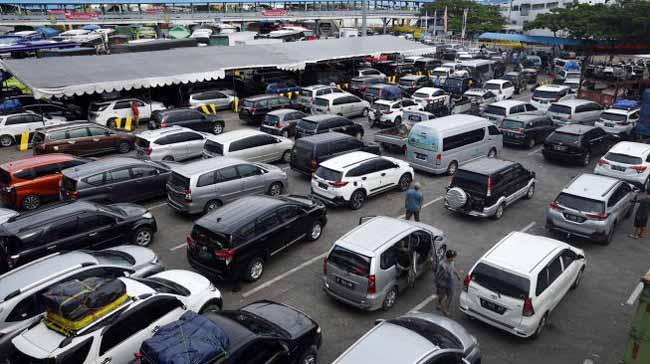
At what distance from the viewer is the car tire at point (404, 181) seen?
16.2 meters

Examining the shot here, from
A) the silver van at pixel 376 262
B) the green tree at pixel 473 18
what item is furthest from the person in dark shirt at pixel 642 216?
the green tree at pixel 473 18

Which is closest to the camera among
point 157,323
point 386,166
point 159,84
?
point 157,323

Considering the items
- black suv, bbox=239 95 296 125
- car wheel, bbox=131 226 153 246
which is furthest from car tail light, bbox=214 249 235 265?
black suv, bbox=239 95 296 125

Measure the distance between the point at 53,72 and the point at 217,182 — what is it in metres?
14.2

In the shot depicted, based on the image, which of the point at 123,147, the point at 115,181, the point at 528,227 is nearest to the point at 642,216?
the point at 528,227

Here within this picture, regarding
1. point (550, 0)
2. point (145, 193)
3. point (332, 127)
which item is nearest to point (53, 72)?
point (145, 193)

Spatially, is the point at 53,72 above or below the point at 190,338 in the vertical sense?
above

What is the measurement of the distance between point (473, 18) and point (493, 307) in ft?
244

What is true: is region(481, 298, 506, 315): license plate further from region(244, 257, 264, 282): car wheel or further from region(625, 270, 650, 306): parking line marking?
region(244, 257, 264, 282): car wheel

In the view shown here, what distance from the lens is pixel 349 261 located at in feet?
31.2

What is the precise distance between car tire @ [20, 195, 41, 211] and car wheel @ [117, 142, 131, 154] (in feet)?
18.1

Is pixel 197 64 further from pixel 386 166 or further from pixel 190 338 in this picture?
pixel 190 338

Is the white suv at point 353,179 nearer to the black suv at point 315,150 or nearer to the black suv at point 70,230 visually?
the black suv at point 315,150

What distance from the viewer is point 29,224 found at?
10367 millimetres
